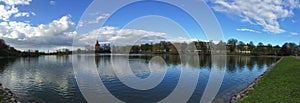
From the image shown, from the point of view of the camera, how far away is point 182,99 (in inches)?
758

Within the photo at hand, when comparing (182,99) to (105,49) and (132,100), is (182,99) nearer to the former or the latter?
(132,100)

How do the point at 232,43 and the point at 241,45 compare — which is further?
the point at 232,43

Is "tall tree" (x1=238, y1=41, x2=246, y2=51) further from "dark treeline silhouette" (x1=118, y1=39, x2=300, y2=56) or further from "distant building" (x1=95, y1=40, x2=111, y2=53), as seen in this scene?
"distant building" (x1=95, y1=40, x2=111, y2=53)

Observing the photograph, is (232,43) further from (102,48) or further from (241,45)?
(102,48)

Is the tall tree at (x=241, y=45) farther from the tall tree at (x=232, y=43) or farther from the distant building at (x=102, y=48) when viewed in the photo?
the distant building at (x=102, y=48)

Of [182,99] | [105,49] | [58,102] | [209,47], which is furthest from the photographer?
[105,49]

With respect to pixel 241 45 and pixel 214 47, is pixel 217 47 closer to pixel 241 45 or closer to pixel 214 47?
pixel 214 47

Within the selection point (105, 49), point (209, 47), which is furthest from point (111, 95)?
point (105, 49)

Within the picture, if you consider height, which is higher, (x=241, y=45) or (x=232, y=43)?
(x=232, y=43)

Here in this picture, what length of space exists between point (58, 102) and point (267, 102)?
13.5 m

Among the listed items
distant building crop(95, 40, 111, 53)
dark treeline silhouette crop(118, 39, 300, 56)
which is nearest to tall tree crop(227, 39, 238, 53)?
dark treeline silhouette crop(118, 39, 300, 56)

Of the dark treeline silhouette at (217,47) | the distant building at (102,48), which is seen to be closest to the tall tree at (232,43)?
the dark treeline silhouette at (217,47)

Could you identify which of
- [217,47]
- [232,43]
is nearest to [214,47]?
[217,47]

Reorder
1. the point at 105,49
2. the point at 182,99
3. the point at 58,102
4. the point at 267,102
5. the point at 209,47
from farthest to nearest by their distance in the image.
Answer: the point at 105,49 → the point at 209,47 → the point at 182,99 → the point at 58,102 → the point at 267,102
